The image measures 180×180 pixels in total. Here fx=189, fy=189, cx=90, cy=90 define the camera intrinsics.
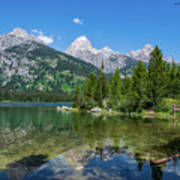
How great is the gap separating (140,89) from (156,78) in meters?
6.39

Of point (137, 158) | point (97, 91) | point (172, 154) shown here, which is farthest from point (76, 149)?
point (97, 91)

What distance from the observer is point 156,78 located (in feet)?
209

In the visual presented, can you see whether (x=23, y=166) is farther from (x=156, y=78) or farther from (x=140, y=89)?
Result: (x=156, y=78)

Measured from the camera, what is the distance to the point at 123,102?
70.1 meters

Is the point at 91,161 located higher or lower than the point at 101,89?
lower

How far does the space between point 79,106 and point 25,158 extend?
3364 inches

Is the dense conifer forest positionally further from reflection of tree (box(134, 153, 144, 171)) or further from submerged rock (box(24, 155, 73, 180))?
submerged rock (box(24, 155, 73, 180))

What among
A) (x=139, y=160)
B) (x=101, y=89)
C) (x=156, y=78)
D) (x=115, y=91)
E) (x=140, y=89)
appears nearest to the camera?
(x=139, y=160)

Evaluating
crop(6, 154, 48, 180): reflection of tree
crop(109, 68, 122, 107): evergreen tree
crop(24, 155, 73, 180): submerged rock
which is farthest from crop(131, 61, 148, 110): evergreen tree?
crop(24, 155, 73, 180): submerged rock

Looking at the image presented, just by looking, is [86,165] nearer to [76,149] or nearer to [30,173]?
[30,173]

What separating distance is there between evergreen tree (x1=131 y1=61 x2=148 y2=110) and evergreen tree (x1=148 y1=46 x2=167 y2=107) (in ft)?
5.72

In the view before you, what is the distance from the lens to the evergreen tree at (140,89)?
63.9 m

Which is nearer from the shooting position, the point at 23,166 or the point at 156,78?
the point at 23,166

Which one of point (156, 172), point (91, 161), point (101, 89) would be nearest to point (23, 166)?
point (91, 161)
